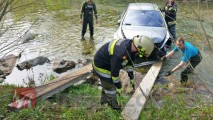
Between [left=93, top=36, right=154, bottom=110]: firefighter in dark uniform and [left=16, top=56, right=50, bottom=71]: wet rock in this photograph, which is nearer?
[left=93, top=36, right=154, bottom=110]: firefighter in dark uniform

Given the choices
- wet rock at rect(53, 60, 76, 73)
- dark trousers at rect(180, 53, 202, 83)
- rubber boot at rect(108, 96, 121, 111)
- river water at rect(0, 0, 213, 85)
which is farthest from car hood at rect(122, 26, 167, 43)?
rubber boot at rect(108, 96, 121, 111)

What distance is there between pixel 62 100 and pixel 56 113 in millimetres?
1106

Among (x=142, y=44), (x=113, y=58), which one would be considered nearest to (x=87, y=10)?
(x=113, y=58)

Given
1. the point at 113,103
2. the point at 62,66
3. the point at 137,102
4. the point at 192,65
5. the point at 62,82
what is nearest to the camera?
the point at 113,103

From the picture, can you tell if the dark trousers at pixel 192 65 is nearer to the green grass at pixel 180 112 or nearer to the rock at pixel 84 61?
the green grass at pixel 180 112

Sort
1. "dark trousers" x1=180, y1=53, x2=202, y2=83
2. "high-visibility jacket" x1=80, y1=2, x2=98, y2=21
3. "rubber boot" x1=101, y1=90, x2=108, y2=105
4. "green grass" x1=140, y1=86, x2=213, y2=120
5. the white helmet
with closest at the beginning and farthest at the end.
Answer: "green grass" x1=140, y1=86, x2=213, y2=120
the white helmet
"rubber boot" x1=101, y1=90, x2=108, y2=105
"dark trousers" x1=180, y1=53, x2=202, y2=83
"high-visibility jacket" x1=80, y1=2, x2=98, y2=21

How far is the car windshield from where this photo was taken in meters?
9.89

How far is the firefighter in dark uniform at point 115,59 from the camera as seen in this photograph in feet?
16.4

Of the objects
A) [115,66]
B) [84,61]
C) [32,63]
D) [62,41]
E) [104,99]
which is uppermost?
[115,66]

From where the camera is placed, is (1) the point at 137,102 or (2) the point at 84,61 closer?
(1) the point at 137,102

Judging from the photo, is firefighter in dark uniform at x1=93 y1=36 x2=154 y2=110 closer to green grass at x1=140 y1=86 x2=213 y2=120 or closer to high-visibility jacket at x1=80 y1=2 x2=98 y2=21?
green grass at x1=140 y1=86 x2=213 y2=120

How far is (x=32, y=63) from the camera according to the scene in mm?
8797

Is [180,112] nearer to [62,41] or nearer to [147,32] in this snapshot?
[147,32]

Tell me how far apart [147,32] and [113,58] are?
442 centimetres
